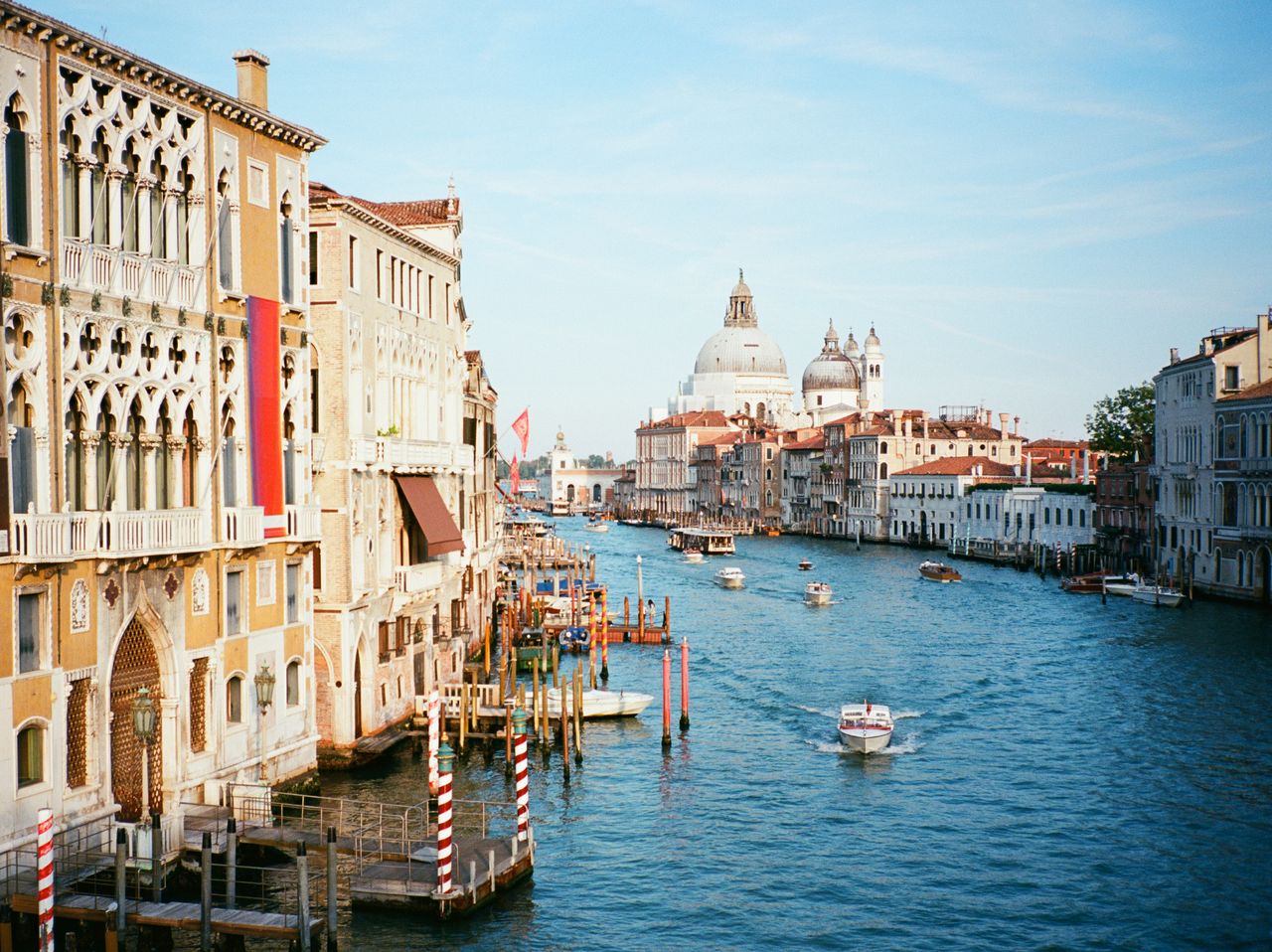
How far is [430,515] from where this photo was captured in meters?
25.0

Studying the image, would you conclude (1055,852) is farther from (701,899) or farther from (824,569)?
(824,569)

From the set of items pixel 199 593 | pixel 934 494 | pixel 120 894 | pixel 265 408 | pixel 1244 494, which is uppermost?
pixel 265 408

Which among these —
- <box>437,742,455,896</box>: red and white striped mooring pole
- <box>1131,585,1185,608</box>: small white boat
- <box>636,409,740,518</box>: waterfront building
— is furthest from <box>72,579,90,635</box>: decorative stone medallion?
<box>636,409,740,518</box>: waterfront building

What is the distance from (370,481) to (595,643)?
16628 mm

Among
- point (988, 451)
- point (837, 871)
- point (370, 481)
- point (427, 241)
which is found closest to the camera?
point (837, 871)

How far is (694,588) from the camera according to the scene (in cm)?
6138

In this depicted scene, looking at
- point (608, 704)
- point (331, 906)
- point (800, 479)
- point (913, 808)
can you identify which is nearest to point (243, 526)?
point (331, 906)

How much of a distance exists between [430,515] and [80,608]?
10737 millimetres

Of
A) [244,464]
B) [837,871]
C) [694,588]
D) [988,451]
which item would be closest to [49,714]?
[244,464]

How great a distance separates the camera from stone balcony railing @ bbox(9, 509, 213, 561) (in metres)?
13.6

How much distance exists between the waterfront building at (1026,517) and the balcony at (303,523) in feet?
176

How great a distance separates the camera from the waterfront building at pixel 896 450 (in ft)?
308

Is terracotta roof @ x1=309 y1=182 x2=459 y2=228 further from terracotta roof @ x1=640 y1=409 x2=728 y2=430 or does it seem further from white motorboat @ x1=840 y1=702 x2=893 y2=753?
terracotta roof @ x1=640 y1=409 x2=728 y2=430

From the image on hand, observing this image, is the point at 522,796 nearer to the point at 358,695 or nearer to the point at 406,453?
the point at 358,695
